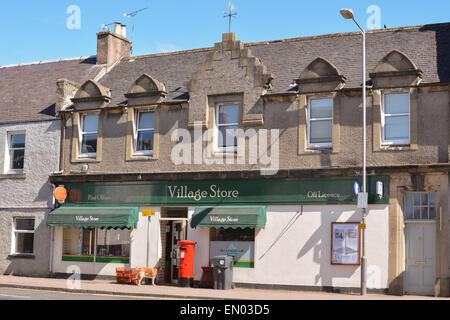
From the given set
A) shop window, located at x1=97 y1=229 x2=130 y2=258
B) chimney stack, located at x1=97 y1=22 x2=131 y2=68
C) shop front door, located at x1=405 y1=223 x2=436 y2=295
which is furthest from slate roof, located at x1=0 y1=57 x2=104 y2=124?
shop front door, located at x1=405 y1=223 x2=436 y2=295

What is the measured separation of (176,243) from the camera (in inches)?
1005

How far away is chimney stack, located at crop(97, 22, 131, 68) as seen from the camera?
30188 millimetres

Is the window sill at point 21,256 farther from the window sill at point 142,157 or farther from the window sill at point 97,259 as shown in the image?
the window sill at point 142,157

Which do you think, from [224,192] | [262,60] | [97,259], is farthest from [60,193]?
[262,60]

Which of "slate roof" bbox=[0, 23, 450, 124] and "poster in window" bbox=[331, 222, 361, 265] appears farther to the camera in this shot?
"slate roof" bbox=[0, 23, 450, 124]

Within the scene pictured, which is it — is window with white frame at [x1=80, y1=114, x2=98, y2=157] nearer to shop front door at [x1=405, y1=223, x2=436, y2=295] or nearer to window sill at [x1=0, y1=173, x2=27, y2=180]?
window sill at [x1=0, y1=173, x2=27, y2=180]

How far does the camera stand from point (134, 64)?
29.4 m

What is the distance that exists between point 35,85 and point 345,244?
1614 cm

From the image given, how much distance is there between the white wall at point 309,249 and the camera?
71.8ft

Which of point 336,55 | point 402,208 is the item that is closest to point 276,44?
point 336,55

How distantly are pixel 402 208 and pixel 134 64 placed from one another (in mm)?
13610

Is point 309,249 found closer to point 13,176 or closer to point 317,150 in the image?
point 317,150

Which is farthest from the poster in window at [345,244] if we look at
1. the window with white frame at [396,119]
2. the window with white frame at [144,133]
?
the window with white frame at [144,133]

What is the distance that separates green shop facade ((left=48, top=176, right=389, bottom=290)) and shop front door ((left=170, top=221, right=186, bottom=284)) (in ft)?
0.12
